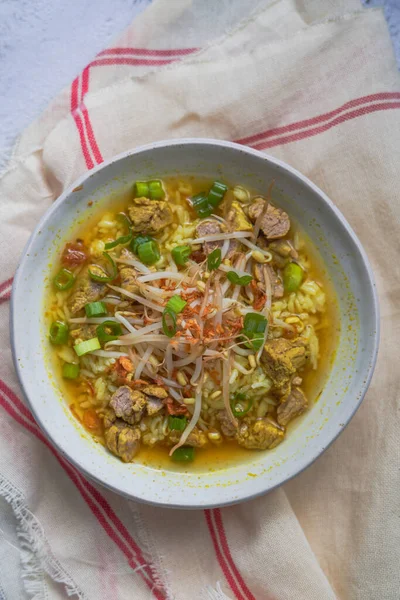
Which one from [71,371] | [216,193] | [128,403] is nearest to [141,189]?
[216,193]

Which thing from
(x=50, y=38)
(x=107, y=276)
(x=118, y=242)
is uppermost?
(x=50, y=38)

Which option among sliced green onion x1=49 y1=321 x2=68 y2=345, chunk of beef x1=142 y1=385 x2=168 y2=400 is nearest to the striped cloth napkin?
sliced green onion x1=49 y1=321 x2=68 y2=345

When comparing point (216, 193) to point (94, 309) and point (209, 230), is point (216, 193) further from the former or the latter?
point (94, 309)

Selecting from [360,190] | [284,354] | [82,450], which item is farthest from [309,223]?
[82,450]

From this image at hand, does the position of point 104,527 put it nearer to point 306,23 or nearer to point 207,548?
point 207,548

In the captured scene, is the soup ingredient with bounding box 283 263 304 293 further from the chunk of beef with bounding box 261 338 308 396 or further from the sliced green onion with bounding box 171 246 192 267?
the sliced green onion with bounding box 171 246 192 267

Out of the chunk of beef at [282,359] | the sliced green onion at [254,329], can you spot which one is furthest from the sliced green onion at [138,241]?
the chunk of beef at [282,359]
